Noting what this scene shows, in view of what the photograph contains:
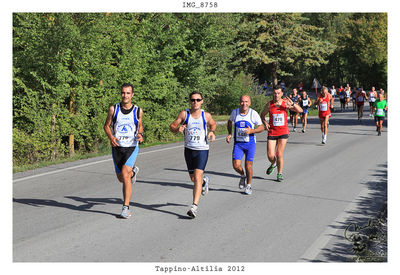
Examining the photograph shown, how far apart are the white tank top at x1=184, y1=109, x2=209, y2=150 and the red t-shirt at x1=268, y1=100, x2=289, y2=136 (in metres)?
3.21

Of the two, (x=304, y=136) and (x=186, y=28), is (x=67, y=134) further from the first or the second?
(x=304, y=136)

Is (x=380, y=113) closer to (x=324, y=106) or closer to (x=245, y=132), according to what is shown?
(x=324, y=106)

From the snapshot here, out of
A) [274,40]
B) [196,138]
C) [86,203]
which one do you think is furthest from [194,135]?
[274,40]

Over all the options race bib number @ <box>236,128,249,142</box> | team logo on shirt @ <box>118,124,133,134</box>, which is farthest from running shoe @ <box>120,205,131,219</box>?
race bib number @ <box>236,128,249,142</box>

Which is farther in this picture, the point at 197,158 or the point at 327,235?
the point at 197,158

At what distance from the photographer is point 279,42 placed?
41656 mm

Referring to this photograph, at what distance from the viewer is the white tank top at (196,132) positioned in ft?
25.5

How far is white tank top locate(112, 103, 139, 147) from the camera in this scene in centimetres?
759

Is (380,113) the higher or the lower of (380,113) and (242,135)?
the higher

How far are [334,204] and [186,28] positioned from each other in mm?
13338

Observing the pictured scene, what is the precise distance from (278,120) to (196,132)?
339 cm

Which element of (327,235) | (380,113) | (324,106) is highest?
(324,106)

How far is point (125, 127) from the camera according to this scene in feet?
24.9

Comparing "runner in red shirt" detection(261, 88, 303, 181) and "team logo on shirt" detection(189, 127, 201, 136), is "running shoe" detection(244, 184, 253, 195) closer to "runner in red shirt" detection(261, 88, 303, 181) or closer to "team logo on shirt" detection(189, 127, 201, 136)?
"runner in red shirt" detection(261, 88, 303, 181)
